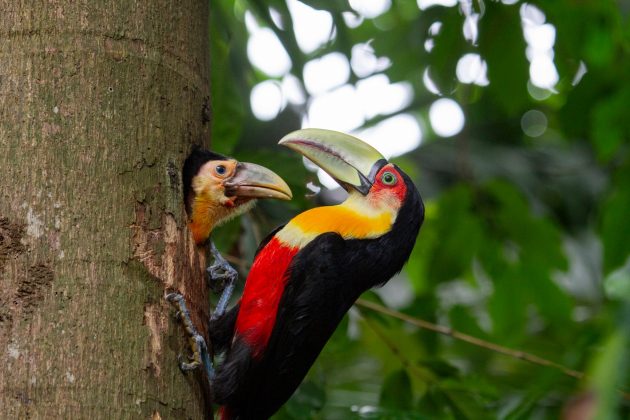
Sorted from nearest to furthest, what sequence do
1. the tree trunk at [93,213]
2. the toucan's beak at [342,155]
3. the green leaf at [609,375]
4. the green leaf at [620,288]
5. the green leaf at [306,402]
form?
the green leaf at [609,375] < the green leaf at [620,288] < the tree trunk at [93,213] < the toucan's beak at [342,155] < the green leaf at [306,402]

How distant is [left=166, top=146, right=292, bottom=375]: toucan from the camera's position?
269cm

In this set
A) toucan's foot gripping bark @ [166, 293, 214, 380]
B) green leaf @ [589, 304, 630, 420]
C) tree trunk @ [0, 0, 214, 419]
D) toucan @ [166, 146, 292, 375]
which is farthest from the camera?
toucan @ [166, 146, 292, 375]

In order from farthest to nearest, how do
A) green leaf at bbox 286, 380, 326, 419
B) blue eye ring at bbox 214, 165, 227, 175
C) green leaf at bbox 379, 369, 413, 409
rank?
1. green leaf at bbox 379, 369, 413, 409
2. green leaf at bbox 286, 380, 326, 419
3. blue eye ring at bbox 214, 165, 227, 175

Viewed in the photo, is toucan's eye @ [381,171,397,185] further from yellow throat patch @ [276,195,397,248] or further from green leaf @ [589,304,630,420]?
green leaf @ [589,304,630,420]

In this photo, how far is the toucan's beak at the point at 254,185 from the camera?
2.98m

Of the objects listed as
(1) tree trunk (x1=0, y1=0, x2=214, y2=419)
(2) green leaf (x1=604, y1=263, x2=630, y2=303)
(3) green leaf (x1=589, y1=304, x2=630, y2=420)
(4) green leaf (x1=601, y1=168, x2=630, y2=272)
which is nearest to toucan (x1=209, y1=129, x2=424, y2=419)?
(1) tree trunk (x1=0, y1=0, x2=214, y2=419)

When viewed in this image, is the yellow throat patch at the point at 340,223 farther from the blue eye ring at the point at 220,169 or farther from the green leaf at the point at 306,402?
the green leaf at the point at 306,402

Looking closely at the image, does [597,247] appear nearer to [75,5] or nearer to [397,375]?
[397,375]

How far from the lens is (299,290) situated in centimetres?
292

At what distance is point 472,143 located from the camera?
602 centimetres

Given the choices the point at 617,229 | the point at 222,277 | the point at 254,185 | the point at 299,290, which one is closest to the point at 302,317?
the point at 299,290

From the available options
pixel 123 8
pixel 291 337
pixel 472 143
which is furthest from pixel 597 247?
pixel 123 8

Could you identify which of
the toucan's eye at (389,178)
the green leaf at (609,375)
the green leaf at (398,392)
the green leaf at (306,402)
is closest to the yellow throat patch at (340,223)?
the toucan's eye at (389,178)

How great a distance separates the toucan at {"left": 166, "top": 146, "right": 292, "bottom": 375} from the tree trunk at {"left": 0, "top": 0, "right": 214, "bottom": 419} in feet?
0.53
